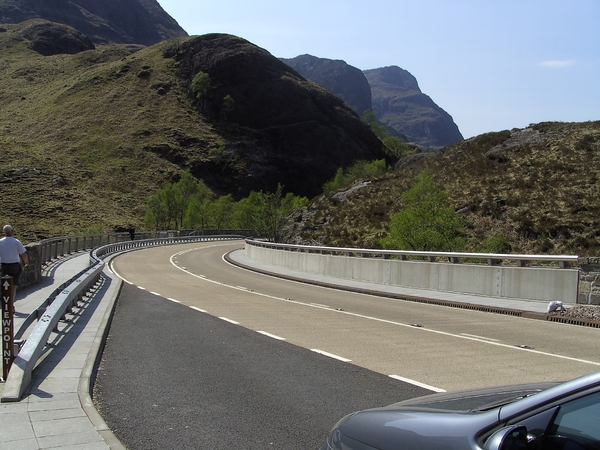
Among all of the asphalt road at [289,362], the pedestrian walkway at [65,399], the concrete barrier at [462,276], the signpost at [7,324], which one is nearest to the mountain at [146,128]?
the concrete barrier at [462,276]

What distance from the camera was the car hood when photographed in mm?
2750

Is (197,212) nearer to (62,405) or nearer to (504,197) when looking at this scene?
(504,197)

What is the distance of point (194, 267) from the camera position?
108 ft

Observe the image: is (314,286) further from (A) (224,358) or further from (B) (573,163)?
(B) (573,163)

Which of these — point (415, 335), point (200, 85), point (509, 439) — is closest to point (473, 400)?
point (509, 439)

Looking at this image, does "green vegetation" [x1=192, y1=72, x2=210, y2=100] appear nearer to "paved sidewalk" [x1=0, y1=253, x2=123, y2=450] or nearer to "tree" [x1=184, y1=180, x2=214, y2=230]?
"tree" [x1=184, y1=180, x2=214, y2=230]

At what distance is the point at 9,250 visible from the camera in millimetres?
13211

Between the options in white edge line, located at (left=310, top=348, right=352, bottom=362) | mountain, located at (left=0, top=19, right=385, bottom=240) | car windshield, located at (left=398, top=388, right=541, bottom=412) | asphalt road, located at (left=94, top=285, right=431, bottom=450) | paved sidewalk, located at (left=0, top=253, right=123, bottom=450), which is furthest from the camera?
mountain, located at (left=0, top=19, right=385, bottom=240)

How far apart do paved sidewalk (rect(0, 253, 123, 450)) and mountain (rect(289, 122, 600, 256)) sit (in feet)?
85.3

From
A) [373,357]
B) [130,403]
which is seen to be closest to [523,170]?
[373,357]

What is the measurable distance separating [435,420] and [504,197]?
1632 inches

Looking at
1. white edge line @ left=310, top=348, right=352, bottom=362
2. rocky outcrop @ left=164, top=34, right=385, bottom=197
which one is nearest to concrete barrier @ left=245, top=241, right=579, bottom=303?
white edge line @ left=310, top=348, right=352, bottom=362

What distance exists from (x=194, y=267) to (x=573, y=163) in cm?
2804

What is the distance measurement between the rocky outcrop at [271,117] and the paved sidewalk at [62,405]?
12183 centimetres
